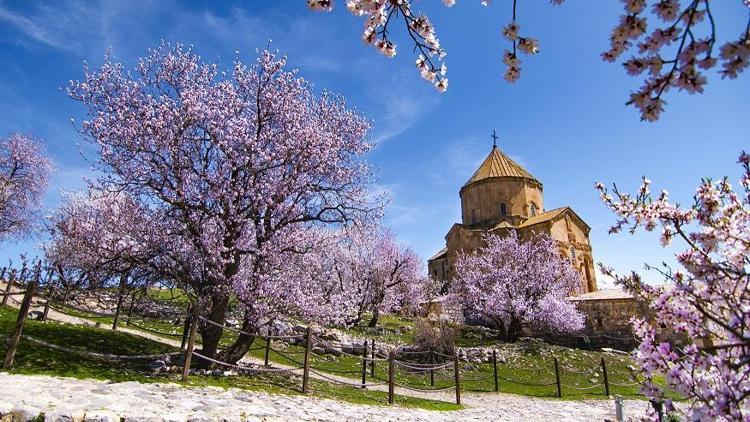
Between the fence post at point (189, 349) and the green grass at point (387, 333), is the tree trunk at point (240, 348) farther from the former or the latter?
the green grass at point (387, 333)

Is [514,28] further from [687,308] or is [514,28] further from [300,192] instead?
[300,192]

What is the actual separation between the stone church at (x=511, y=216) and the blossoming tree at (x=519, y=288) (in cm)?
274

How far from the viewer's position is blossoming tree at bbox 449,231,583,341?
2623 cm

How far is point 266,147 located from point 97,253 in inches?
199

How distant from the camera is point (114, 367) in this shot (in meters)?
9.49

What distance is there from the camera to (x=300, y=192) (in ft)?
39.3

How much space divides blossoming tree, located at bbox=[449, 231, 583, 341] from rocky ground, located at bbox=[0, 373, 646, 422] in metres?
15.7

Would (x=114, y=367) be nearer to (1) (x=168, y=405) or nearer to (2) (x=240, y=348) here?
(2) (x=240, y=348)

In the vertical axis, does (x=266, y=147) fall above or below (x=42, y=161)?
below

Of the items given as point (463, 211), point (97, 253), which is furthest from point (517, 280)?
point (97, 253)

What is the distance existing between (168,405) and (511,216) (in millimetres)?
35506

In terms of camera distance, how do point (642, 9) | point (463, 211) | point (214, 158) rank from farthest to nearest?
point (463, 211) → point (214, 158) → point (642, 9)

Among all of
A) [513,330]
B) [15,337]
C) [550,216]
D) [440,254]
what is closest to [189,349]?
[15,337]

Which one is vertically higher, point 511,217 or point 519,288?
point 511,217
